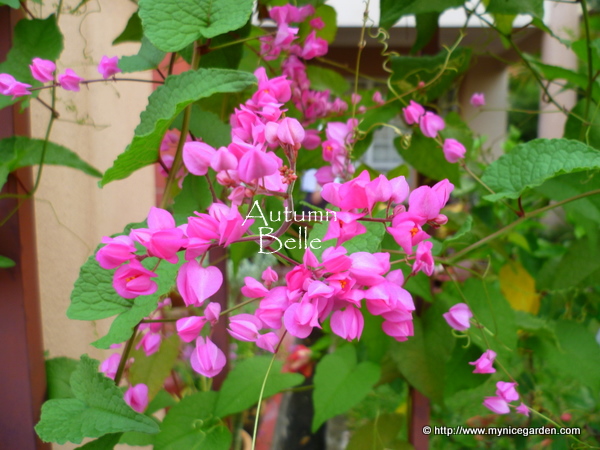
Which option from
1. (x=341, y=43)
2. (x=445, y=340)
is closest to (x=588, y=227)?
(x=445, y=340)

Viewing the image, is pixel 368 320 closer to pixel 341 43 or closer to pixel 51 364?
pixel 51 364

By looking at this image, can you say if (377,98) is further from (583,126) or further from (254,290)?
(254,290)

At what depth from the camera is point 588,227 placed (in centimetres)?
65

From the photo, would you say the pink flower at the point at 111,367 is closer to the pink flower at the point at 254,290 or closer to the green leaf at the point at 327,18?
the pink flower at the point at 254,290

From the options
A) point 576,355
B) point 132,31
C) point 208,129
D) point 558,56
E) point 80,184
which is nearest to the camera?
point 208,129

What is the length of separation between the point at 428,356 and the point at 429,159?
0.80 feet

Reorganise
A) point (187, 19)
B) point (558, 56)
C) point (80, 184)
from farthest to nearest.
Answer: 1. point (558, 56)
2. point (80, 184)
3. point (187, 19)

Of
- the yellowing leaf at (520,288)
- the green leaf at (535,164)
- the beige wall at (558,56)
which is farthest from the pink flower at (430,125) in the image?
the beige wall at (558,56)

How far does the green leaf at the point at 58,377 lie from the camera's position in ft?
1.77

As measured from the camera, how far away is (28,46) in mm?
501

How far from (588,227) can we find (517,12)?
0.30m

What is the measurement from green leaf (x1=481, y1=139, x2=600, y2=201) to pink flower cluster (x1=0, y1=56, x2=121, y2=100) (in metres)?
0.38

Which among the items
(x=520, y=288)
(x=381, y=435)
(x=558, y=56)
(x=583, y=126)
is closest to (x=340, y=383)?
(x=381, y=435)

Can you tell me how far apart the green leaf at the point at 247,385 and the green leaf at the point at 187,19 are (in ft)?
1.23
